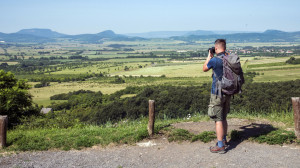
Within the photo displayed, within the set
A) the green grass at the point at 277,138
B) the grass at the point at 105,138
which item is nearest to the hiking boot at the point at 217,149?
the grass at the point at 105,138

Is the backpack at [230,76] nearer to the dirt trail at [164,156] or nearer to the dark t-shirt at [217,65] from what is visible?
the dark t-shirt at [217,65]

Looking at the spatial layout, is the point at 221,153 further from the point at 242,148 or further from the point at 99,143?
the point at 99,143

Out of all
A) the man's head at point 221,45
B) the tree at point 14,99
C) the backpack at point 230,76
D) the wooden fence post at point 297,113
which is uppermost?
the man's head at point 221,45

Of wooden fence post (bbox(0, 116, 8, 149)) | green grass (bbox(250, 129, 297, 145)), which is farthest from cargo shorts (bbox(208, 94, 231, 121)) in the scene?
wooden fence post (bbox(0, 116, 8, 149))

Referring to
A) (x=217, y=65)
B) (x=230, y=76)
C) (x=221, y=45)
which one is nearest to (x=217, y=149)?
(x=230, y=76)

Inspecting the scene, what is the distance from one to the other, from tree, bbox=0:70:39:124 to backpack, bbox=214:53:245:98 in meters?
11.4

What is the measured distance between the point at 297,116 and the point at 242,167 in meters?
2.32

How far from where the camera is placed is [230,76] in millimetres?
6441

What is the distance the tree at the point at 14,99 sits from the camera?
14.5 metres

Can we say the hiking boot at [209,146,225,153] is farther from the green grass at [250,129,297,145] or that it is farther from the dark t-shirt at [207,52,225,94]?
the dark t-shirt at [207,52,225,94]

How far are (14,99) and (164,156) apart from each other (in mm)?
11077

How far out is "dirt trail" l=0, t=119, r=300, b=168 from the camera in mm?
6305

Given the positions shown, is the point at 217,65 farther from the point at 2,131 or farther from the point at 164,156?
the point at 2,131

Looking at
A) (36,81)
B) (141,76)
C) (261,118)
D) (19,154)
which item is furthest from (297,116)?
(36,81)
